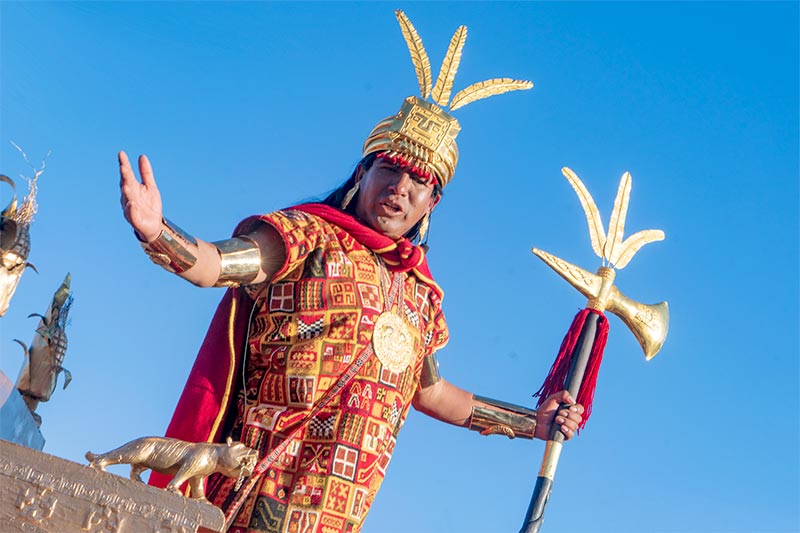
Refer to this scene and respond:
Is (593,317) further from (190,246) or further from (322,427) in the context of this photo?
(190,246)

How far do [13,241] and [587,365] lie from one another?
3.54m

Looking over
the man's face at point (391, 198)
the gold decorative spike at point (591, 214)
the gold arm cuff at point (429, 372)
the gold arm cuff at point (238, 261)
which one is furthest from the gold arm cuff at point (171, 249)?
the gold decorative spike at point (591, 214)

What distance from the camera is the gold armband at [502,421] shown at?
6434 mm

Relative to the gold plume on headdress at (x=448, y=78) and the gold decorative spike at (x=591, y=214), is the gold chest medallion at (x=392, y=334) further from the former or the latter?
the gold decorative spike at (x=591, y=214)

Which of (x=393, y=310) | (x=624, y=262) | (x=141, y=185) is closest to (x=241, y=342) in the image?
(x=393, y=310)

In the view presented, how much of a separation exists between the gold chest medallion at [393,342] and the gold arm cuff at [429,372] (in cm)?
58

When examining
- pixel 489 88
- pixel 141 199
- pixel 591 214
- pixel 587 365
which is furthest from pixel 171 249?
pixel 591 214

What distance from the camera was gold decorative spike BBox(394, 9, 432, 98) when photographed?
6.17m

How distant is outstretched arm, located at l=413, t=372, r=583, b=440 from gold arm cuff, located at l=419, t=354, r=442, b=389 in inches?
2.9

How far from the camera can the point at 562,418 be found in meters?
6.41

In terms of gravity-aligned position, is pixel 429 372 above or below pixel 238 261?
above

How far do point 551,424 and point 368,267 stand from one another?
1.55 metres

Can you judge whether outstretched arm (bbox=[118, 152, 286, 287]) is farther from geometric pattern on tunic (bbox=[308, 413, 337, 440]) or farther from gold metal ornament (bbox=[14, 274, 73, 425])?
gold metal ornament (bbox=[14, 274, 73, 425])

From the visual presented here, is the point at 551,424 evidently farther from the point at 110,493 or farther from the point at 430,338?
the point at 110,493
